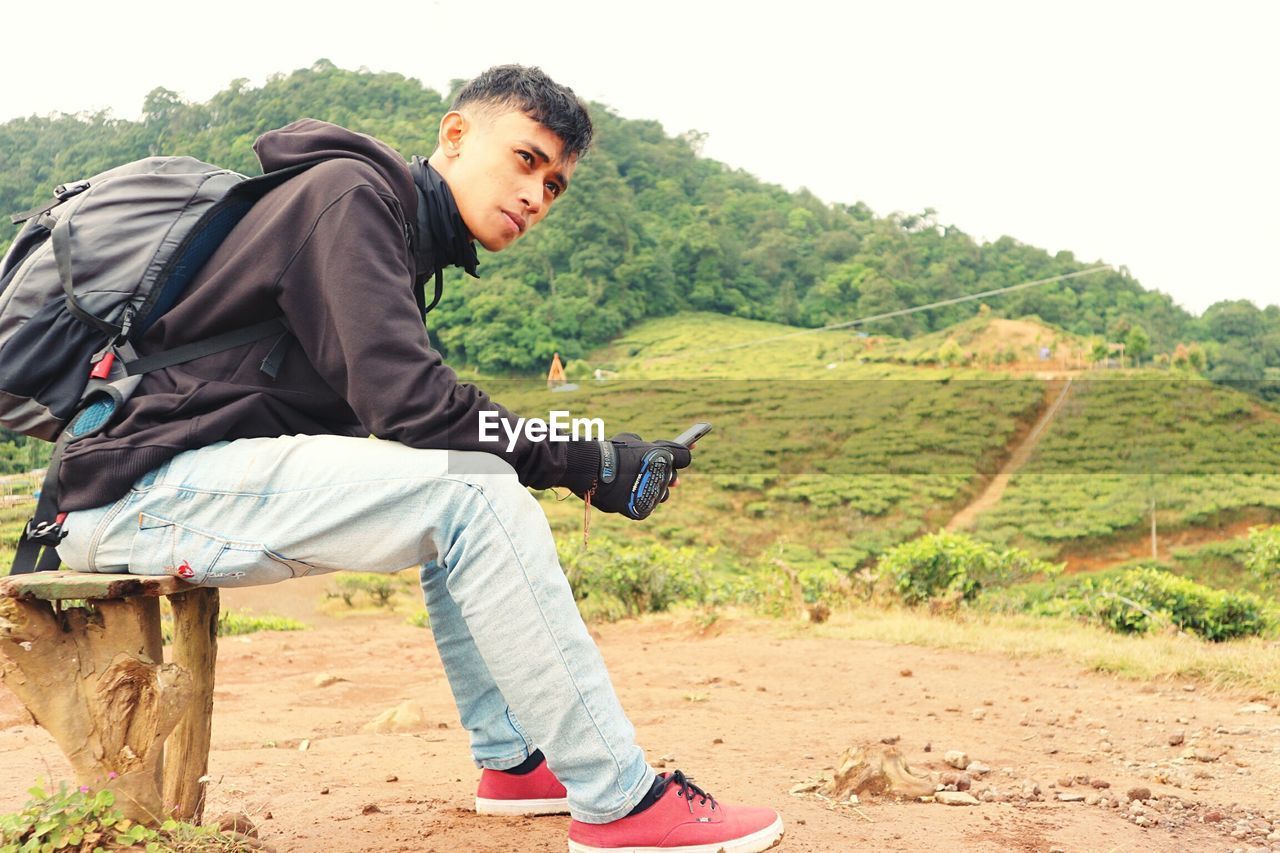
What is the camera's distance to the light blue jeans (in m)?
1.70

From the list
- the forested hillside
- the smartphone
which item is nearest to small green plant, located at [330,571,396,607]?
the forested hillside

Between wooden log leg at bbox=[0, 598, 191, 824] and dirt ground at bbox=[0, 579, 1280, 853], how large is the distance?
16.6 inches

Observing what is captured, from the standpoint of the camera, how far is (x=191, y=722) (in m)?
2.00

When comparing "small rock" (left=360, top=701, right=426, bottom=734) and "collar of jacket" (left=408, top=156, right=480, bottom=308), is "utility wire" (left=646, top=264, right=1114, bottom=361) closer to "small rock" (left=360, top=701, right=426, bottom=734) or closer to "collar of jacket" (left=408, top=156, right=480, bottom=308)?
"small rock" (left=360, top=701, right=426, bottom=734)

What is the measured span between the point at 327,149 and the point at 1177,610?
682 cm

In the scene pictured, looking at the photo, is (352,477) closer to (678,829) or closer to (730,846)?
(678,829)

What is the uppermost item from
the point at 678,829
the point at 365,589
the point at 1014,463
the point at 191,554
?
the point at 191,554

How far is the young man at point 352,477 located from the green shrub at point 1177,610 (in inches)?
220

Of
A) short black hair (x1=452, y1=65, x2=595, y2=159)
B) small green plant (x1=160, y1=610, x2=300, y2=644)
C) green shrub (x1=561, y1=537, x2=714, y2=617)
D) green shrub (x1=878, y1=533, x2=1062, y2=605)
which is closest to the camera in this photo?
short black hair (x1=452, y1=65, x2=595, y2=159)

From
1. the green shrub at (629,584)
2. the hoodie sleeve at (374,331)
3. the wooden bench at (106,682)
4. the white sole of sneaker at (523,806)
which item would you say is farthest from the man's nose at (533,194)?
the green shrub at (629,584)

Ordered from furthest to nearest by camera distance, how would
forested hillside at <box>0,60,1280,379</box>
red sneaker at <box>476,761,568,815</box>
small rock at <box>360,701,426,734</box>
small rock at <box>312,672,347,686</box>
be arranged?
forested hillside at <box>0,60,1280,379</box> < small rock at <box>312,672,347,686</box> < small rock at <box>360,701,426,734</box> < red sneaker at <box>476,761,568,815</box>

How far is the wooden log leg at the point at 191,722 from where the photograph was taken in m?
1.97

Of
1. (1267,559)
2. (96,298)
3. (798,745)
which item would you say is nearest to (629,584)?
(798,745)

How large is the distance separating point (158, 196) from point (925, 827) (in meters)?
1.86
